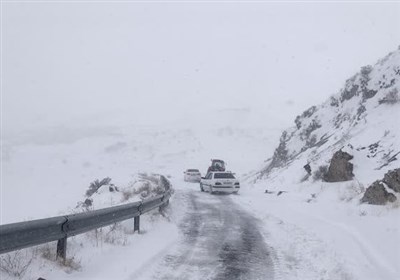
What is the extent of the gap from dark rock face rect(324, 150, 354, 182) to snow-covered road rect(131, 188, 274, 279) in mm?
4978

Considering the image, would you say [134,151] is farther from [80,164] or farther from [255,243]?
[255,243]

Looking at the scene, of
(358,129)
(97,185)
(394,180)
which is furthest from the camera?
(97,185)

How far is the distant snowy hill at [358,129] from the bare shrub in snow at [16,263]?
13.0m

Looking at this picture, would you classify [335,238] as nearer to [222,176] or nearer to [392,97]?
[392,97]

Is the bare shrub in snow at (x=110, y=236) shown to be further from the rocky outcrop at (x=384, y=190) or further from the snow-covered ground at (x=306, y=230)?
the rocky outcrop at (x=384, y=190)

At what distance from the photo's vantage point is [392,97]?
971 inches

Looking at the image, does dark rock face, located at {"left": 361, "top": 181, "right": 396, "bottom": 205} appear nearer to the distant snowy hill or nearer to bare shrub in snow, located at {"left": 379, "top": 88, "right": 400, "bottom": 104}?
the distant snowy hill

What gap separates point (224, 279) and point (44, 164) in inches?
3150

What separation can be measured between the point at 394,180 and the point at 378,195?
2.18ft

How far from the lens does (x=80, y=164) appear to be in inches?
3174

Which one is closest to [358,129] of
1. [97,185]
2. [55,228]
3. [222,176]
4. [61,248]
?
[222,176]

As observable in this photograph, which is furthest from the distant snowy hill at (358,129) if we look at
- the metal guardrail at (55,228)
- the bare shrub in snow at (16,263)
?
the bare shrub in snow at (16,263)

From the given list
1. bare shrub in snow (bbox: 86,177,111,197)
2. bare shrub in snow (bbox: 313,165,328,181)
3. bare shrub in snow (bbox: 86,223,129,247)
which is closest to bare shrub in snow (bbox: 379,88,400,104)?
bare shrub in snow (bbox: 313,165,328,181)

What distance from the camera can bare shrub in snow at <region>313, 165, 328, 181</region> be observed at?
70.3ft
